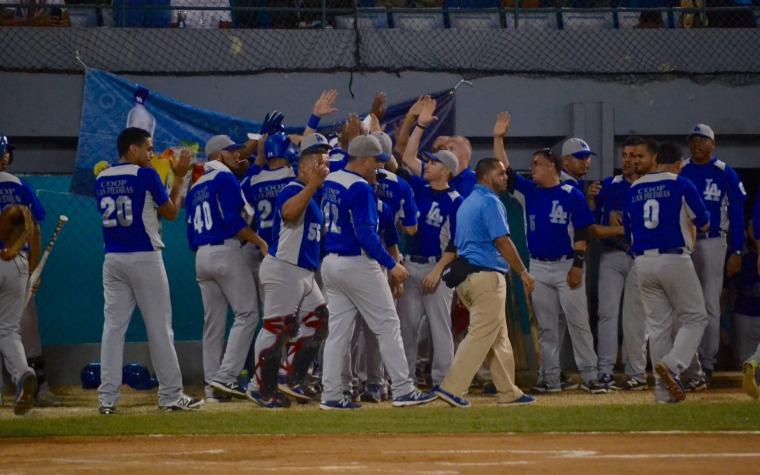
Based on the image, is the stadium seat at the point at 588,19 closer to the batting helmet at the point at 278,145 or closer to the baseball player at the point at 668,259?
the baseball player at the point at 668,259

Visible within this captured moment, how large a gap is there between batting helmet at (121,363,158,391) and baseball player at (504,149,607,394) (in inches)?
152

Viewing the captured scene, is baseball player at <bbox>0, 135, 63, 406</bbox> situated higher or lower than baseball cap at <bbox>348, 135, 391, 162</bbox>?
lower

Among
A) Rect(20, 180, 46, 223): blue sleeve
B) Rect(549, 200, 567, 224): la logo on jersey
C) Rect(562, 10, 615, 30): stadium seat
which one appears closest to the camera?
Rect(20, 180, 46, 223): blue sleeve

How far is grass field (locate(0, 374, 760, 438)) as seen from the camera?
807 centimetres

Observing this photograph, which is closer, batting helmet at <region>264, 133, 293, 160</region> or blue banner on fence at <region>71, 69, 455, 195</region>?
batting helmet at <region>264, 133, 293, 160</region>

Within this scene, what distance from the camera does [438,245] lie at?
35.6ft

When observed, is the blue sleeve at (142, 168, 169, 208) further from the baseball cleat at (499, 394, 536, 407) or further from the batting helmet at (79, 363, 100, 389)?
the baseball cleat at (499, 394, 536, 407)

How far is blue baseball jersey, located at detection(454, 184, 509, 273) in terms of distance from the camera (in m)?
9.39

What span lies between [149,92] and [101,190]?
3.48 meters

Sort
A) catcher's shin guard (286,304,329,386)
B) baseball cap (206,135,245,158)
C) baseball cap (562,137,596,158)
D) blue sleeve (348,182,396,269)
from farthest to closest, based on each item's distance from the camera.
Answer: baseball cap (562,137,596,158) < baseball cap (206,135,245,158) < catcher's shin guard (286,304,329,386) < blue sleeve (348,182,396,269)

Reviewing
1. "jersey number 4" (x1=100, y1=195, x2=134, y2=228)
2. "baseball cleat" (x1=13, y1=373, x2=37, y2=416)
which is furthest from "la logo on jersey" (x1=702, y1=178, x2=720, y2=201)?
"baseball cleat" (x1=13, y1=373, x2=37, y2=416)

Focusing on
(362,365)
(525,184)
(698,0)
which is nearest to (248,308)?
(362,365)

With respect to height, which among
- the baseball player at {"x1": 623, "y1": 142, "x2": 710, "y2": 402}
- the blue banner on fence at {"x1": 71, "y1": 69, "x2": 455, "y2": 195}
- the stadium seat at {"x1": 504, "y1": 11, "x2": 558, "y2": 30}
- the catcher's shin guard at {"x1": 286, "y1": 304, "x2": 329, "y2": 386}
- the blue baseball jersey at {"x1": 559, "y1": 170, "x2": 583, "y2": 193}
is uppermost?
the stadium seat at {"x1": 504, "y1": 11, "x2": 558, "y2": 30}

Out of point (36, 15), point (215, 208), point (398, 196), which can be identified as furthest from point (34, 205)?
point (36, 15)
